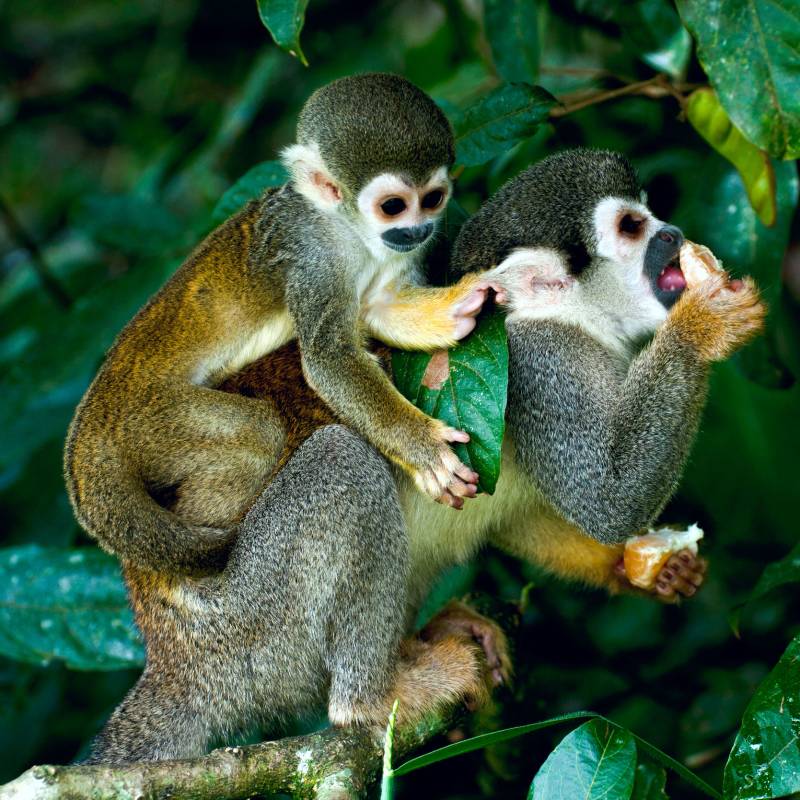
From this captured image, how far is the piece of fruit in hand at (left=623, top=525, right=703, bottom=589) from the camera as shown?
3408 millimetres

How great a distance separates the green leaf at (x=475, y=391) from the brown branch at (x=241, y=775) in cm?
76

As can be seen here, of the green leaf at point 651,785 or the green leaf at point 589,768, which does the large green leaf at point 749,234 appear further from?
the green leaf at point 589,768

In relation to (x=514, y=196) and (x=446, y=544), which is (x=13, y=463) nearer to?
(x=446, y=544)

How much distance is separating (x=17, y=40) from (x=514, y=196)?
18.5 feet

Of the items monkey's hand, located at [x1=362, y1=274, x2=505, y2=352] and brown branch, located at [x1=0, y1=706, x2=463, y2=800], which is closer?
brown branch, located at [x1=0, y1=706, x2=463, y2=800]

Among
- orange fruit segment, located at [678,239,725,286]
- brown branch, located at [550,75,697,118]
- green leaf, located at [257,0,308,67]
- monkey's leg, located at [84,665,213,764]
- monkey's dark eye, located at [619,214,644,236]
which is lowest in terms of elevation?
monkey's leg, located at [84,665,213,764]

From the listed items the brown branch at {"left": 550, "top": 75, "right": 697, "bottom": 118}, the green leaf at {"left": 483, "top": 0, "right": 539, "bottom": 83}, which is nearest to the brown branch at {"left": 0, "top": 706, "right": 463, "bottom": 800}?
the brown branch at {"left": 550, "top": 75, "right": 697, "bottom": 118}

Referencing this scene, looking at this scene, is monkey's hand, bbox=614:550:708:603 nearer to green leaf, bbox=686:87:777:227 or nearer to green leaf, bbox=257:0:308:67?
green leaf, bbox=686:87:777:227

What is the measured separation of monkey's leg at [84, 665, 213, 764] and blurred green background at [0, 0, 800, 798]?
53cm

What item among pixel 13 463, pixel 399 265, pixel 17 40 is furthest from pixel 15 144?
pixel 399 265

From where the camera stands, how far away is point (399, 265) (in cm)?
314

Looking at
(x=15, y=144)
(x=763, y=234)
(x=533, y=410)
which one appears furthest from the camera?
(x=15, y=144)

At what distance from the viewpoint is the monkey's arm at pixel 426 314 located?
2824mm

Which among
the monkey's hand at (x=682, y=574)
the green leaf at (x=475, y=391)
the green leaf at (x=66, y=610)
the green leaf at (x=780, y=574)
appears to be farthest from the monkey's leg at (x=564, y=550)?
the green leaf at (x=66, y=610)
